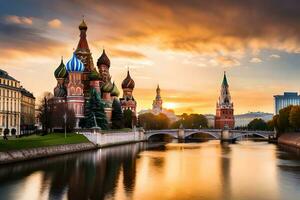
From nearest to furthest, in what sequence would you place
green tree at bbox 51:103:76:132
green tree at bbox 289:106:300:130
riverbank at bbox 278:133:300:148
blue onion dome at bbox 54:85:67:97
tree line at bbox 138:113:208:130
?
green tree at bbox 51:103:76:132 → riverbank at bbox 278:133:300:148 → blue onion dome at bbox 54:85:67:97 → green tree at bbox 289:106:300:130 → tree line at bbox 138:113:208:130

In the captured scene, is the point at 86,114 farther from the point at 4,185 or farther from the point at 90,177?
the point at 4,185

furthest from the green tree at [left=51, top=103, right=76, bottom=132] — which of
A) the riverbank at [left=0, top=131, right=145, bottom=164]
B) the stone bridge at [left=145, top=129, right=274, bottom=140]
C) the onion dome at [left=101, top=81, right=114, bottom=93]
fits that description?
the stone bridge at [left=145, top=129, right=274, bottom=140]

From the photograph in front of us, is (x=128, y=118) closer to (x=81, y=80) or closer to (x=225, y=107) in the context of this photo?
(x=81, y=80)

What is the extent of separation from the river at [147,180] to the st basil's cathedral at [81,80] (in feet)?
118

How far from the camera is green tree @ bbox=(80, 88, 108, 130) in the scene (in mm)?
83875

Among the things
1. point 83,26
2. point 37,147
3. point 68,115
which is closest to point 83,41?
point 83,26

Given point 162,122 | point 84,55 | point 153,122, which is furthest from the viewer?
point 162,122

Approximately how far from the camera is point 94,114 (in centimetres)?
8450

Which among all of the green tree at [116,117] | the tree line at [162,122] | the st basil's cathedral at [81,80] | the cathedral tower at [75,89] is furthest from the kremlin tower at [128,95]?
the cathedral tower at [75,89]

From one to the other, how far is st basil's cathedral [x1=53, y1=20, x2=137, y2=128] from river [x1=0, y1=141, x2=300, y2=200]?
35.9 metres

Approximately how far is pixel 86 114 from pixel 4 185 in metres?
52.2

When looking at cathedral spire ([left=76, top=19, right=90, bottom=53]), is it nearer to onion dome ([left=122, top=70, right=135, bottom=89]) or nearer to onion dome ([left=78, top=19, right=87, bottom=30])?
onion dome ([left=78, top=19, right=87, bottom=30])

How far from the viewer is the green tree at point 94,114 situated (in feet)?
275

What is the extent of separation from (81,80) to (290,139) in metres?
46.7
